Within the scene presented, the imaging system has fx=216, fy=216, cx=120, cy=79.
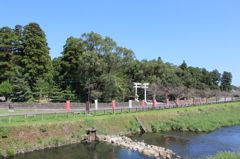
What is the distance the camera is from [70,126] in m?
22.0

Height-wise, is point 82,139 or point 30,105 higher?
point 30,105

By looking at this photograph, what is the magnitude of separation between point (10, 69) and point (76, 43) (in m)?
14.4

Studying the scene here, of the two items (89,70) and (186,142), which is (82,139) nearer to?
(186,142)

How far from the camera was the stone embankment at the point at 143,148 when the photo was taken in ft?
55.8

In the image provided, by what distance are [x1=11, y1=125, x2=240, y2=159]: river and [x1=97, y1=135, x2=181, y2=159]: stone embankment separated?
608 mm

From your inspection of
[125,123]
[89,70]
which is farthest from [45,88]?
[125,123]

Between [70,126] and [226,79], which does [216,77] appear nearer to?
[226,79]

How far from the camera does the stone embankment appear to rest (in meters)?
17.0

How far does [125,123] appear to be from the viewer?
26.7 meters

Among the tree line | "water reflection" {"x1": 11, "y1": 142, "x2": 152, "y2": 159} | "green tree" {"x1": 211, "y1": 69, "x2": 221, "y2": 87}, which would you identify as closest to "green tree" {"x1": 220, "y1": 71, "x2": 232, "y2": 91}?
"green tree" {"x1": 211, "y1": 69, "x2": 221, "y2": 87}

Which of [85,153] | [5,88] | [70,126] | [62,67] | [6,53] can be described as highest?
[6,53]

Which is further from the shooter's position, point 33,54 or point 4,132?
point 33,54

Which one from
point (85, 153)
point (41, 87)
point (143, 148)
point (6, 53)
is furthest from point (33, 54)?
point (143, 148)

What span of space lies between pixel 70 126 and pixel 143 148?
7949 mm
